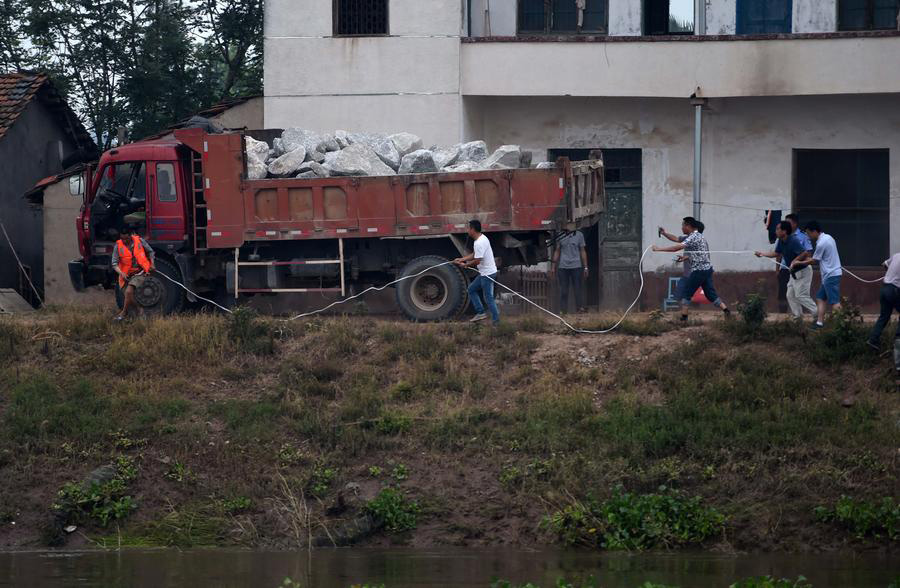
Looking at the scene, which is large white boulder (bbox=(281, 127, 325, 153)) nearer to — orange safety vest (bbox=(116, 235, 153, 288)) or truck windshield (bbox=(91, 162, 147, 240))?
truck windshield (bbox=(91, 162, 147, 240))

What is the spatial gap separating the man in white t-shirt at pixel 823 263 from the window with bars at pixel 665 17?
761cm

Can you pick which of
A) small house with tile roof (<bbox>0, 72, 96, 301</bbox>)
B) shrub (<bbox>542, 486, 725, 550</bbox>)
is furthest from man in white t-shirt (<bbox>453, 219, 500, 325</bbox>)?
small house with tile roof (<bbox>0, 72, 96, 301</bbox>)

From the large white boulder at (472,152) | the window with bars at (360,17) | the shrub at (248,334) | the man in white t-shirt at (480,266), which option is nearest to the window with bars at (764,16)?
the window with bars at (360,17)

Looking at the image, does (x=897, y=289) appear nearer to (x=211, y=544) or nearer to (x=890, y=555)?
(x=890, y=555)

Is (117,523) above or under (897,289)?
under

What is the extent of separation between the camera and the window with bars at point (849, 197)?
880 inches

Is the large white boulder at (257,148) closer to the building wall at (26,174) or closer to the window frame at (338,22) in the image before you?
the window frame at (338,22)

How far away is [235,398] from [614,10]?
11170mm

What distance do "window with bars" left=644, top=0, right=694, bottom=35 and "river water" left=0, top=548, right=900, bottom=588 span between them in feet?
41.7

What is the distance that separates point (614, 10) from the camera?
2266 cm

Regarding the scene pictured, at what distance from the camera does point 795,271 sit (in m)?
16.4

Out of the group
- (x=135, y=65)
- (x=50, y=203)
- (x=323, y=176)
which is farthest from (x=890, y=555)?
(x=135, y=65)

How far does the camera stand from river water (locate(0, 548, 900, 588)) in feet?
37.3

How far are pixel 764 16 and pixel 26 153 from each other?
48.8ft
